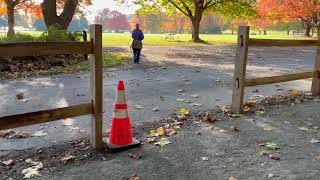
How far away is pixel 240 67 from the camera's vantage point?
256 inches

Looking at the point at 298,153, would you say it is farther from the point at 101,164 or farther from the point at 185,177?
the point at 101,164

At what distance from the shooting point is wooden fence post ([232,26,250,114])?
6344 millimetres

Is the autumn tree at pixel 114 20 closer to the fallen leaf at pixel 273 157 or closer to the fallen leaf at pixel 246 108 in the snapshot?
the fallen leaf at pixel 246 108

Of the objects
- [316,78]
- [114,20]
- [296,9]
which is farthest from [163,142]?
[114,20]

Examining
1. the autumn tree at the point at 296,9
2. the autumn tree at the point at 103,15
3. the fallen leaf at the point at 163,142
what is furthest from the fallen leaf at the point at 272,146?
the autumn tree at the point at 103,15

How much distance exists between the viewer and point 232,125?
19.5ft

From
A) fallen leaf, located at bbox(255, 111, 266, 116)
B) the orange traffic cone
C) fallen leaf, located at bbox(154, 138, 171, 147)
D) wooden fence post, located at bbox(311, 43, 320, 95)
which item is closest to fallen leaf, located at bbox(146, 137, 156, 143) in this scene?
fallen leaf, located at bbox(154, 138, 171, 147)

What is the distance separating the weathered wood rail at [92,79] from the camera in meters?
4.03

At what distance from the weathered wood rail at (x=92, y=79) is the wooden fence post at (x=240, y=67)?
2733 millimetres

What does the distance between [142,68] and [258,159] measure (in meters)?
9.61

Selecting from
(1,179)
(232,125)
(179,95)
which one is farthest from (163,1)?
(1,179)

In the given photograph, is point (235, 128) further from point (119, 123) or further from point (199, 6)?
point (199, 6)

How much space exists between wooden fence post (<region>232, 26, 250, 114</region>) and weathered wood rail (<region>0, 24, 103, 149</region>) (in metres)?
2.73

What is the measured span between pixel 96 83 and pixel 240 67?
2.84 meters
